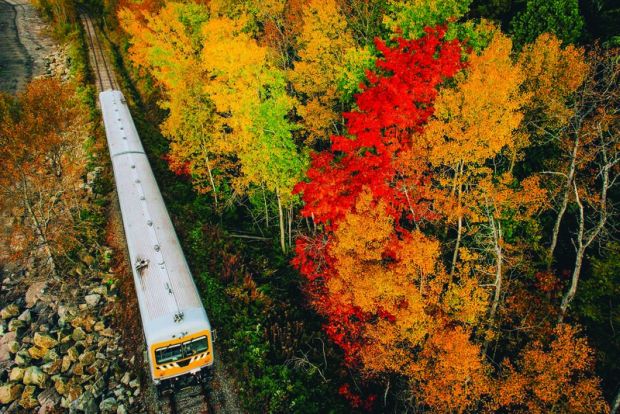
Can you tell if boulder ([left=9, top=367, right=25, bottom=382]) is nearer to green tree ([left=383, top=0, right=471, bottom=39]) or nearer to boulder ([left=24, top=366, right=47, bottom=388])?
boulder ([left=24, top=366, right=47, bottom=388])

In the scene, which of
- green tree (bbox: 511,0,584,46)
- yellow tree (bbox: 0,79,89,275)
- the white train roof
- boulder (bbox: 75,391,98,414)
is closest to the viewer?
the white train roof

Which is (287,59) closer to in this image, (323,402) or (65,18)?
(323,402)

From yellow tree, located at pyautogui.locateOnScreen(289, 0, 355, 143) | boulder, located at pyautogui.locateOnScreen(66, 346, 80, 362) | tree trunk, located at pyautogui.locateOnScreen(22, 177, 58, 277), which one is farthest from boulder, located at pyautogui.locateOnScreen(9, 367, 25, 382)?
yellow tree, located at pyautogui.locateOnScreen(289, 0, 355, 143)

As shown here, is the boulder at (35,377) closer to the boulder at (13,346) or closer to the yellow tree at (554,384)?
the boulder at (13,346)

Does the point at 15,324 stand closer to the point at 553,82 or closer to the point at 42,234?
the point at 42,234

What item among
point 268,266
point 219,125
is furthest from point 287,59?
point 268,266

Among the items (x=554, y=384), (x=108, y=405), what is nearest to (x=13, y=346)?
(x=108, y=405)

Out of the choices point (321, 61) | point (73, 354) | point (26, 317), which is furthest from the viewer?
point (321, 61)
